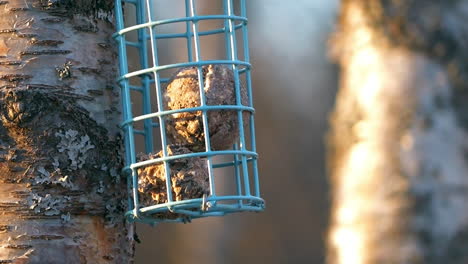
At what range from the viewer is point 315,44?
11422mm

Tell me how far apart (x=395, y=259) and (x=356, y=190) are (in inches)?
14.5

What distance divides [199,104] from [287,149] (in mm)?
9391

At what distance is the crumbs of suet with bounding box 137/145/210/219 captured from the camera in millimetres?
2324

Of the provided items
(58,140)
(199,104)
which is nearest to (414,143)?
(199,104)

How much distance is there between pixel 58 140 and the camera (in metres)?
2.35

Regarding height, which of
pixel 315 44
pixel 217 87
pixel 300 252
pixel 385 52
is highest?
pixel 315 44

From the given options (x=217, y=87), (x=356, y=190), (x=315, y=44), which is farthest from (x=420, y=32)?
(x=315, y=44)

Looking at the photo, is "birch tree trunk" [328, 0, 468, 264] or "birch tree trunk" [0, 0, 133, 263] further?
"birch tree trunk" [328, 0, 468, 264]

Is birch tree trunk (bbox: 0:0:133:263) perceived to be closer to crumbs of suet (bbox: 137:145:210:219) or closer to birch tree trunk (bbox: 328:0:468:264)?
crumbs of suet (bbox: 137:145:210:219)

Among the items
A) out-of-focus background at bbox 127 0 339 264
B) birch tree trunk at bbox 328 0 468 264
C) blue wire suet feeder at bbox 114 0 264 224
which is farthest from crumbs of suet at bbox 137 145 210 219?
out-of-focus background at bbox 127 0 339 264

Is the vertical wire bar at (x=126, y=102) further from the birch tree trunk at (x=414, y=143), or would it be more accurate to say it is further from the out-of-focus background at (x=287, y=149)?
the out-of-focus background at (x=287, y=149)

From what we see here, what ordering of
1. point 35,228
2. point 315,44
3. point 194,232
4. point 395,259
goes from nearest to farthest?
1. point 35,228
2. point 395,259
3. point 194,232
4. point 315,44

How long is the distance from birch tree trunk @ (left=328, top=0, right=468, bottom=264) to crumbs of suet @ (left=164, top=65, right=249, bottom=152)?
2.38m

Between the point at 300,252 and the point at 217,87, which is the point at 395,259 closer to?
the point at 217,87
